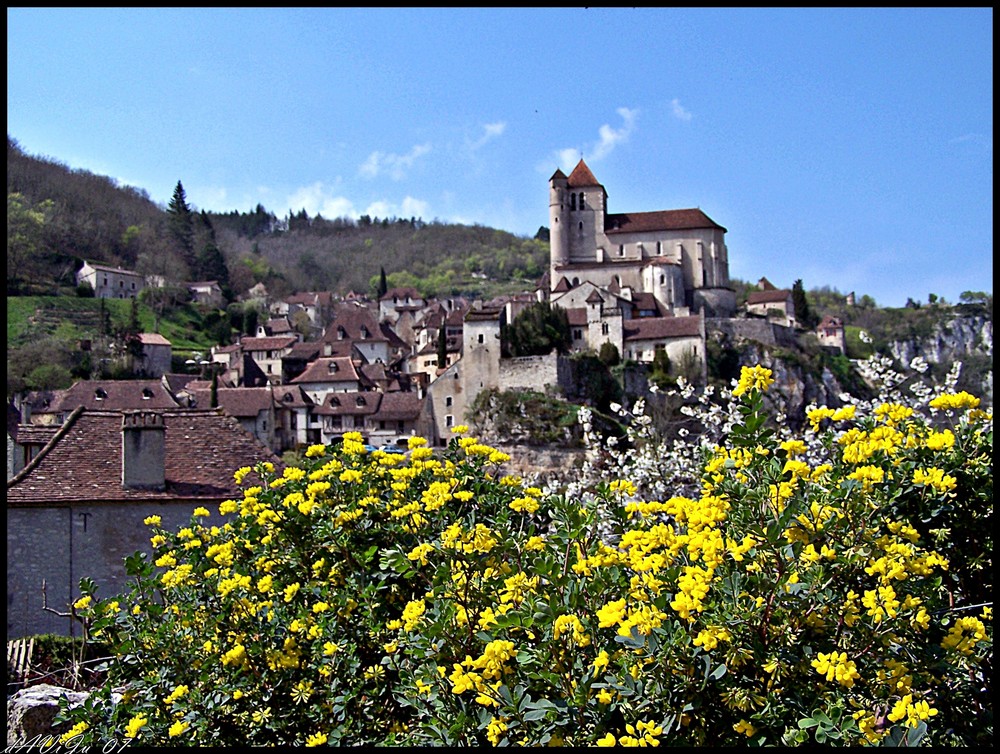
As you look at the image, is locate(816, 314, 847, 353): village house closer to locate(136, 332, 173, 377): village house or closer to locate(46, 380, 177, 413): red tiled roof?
locate(46, 380, 177, 413): red tiled roof

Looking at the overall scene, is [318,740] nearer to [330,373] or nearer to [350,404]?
[350,404]

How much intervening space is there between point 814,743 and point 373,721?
95.9 inches

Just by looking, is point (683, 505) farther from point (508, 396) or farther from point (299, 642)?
point (508, 396)

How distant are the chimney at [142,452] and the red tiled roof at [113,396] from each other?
3480cm

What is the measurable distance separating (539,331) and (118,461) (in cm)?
4016

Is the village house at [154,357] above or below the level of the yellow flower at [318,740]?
above

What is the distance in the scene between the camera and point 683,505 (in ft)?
13.4

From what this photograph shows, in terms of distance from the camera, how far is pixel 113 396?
49656mm

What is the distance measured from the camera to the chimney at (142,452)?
1436 cm

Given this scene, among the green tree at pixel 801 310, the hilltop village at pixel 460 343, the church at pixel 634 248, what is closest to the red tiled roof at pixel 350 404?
the hilltop village at pixel 460 343

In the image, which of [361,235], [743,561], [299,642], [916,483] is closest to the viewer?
[743,561]

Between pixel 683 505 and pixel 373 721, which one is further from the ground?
pixel 683 505

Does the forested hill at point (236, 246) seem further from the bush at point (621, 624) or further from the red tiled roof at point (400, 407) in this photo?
the bush at point (621, 624)

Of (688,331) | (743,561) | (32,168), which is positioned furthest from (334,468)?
(32,168)
